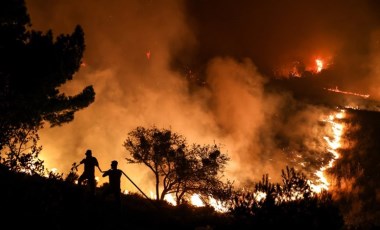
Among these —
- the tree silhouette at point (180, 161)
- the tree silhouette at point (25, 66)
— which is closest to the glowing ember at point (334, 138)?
the tree silhouette at point (180, 161)

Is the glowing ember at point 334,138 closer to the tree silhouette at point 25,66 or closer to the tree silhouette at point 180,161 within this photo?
the tree silhouette at point 180,161

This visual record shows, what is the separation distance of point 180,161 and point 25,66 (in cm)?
2133

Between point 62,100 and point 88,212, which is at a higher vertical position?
point 62,100

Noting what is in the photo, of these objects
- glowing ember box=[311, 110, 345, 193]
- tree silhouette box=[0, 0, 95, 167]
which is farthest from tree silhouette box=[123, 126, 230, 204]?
glowing ember box=[311, 110, 345, 193]

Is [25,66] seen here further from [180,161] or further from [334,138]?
[334,138]

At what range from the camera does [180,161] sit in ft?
131

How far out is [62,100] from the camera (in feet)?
89.3

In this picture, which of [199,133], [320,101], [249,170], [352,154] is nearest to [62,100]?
[199,133]

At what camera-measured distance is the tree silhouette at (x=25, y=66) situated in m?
21.1

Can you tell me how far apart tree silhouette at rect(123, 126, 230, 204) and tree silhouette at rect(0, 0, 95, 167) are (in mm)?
17462

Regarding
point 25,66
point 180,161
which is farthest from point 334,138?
point 25,66

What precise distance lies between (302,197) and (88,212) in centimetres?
1010

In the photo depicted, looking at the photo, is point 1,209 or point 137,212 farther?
point 137,212

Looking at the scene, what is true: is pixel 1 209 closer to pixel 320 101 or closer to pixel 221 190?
pixel 221 190
